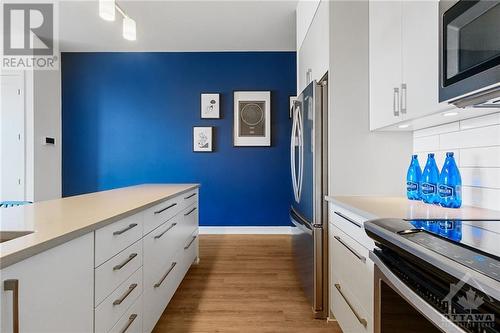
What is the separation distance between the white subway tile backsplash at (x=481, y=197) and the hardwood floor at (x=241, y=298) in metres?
1.13

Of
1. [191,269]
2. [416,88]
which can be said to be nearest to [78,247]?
[416,88]

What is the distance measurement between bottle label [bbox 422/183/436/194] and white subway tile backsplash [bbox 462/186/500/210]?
184 mm

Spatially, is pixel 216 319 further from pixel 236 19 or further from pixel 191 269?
pixel 236 19

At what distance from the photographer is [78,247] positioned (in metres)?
1.01

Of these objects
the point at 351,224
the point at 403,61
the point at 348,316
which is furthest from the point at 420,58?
the point at 348,316

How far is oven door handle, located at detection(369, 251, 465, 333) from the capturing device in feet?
2.05

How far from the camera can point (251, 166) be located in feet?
15.4

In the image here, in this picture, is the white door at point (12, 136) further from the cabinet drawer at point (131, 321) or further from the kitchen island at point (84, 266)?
the cabinet drawer at point (131, 321)

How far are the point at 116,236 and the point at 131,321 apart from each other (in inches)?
17.7

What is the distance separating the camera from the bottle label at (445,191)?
56.1 inches

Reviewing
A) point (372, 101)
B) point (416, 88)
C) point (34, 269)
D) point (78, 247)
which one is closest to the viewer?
point (34, 269)

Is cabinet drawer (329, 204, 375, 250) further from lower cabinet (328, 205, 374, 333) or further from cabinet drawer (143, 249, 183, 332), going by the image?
cabinet drawer (143, 249, 183, 332)

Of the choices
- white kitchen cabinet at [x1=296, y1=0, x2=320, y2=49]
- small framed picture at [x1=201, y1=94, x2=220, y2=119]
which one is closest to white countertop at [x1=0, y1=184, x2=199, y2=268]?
white kitchen cabinet at [x1=296, y1=0, x2=320, y2=49]

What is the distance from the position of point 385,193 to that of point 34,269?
188 cm
